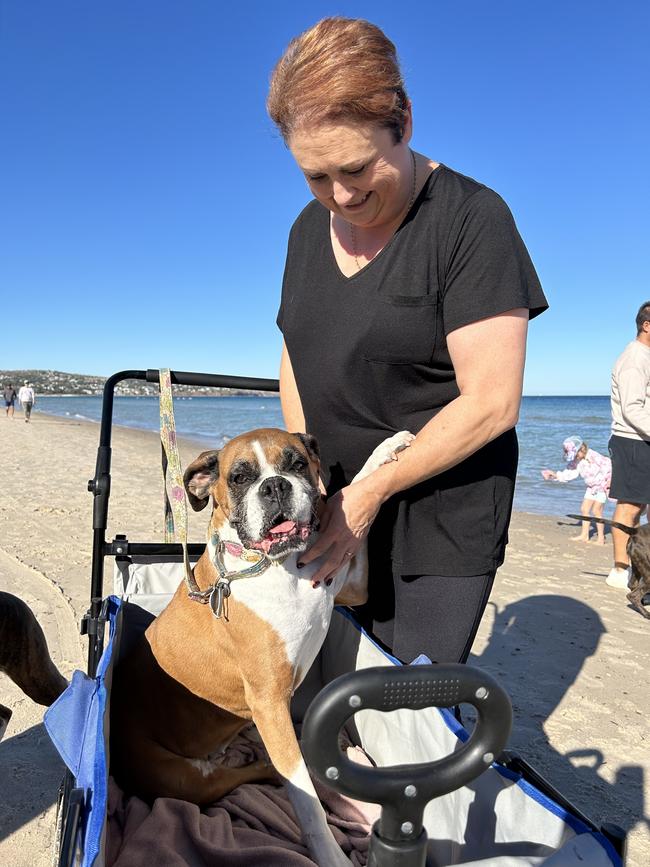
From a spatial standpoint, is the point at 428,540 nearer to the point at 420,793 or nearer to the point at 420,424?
the point at 420,424

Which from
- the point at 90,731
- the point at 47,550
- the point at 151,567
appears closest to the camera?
the point at 90,731

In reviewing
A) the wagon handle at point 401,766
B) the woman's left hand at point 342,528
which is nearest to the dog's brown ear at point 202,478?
the woman's left hand at point 342,528

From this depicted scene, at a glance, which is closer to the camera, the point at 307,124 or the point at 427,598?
the point at 307,124

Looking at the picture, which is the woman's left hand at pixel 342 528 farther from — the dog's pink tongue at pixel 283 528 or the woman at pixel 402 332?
the dog's pink tongue at pixel 283 528

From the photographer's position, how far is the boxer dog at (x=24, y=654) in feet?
8.80

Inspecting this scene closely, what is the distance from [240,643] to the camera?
2480 mm

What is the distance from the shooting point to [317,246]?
2.73 m

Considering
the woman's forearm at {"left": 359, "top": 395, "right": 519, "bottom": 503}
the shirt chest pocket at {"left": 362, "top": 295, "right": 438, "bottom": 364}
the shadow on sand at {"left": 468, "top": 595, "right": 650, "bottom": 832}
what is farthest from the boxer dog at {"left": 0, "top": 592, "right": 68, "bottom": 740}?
the shadow on sand at {"left": 468, "top": 595, "right": 650, "bottom": 832}

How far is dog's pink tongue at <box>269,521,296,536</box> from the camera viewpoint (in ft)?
7.81

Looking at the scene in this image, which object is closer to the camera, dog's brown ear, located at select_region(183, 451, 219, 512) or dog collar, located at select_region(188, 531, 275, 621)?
dog collar, located at select_region(188, 531, 275, 621)

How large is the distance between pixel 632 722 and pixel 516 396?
9.76 ft

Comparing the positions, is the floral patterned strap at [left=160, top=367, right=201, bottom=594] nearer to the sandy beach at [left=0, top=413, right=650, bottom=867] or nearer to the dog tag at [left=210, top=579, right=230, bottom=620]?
the dog tag at [left=210, top=579, right=230, bottom=620]

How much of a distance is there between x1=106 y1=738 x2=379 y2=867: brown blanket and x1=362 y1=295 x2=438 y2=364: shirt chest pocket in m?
1.70

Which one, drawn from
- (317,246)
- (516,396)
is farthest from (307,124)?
(516,396)
